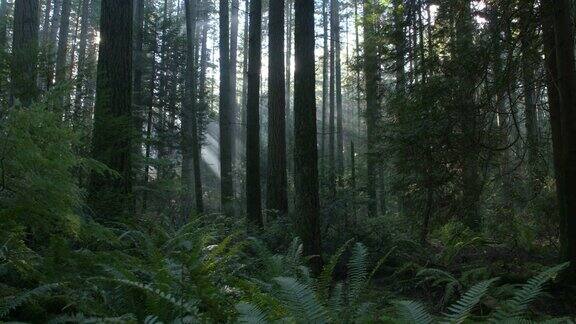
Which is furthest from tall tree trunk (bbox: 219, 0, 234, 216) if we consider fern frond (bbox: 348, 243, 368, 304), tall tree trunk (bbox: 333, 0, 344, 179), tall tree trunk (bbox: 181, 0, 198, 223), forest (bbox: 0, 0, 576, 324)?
tall tree trunk (bbox: 333, 0, 344, 179)

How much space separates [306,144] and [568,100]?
3534 millimetres

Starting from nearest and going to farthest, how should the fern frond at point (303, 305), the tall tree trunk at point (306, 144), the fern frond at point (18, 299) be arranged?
the fern frond at point (18, 299) < the fern frond at point (303, 305) < the tall tree trunk at point (306, 144)

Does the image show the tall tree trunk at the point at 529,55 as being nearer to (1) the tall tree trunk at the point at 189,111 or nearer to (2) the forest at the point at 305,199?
(2) the forest at the point at 305,199

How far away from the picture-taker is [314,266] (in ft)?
24.8

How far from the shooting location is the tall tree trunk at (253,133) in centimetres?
1152

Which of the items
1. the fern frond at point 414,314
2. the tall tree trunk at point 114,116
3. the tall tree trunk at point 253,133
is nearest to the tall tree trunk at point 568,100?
the fern frond at point 414,314

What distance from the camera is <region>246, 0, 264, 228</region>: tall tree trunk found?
37.8ft

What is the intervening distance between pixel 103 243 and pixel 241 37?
42246 millimetres

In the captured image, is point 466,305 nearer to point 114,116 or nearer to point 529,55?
point 529,55

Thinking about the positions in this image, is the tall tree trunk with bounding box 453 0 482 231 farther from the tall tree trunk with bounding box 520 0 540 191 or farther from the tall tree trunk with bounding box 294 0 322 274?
the tall tree trunk with bounding box 294 0 322 274

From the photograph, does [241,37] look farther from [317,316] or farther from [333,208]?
[317,316]

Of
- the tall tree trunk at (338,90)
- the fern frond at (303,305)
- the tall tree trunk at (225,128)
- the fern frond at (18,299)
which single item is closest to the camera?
the fern frond at (18,299)

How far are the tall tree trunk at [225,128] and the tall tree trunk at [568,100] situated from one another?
9350 mm

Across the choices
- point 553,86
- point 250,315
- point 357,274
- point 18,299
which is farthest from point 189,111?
point 250,315
